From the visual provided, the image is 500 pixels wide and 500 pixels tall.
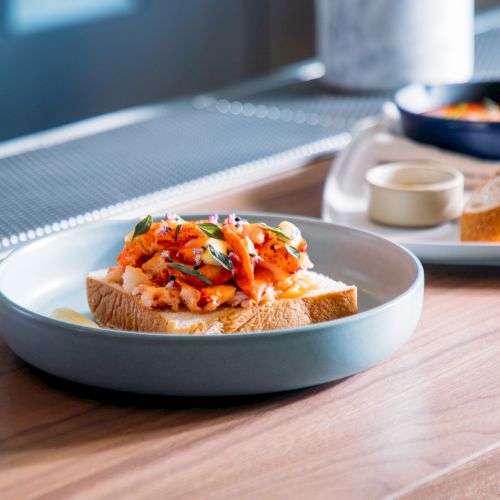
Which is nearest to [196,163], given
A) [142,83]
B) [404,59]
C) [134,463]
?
[404,59]

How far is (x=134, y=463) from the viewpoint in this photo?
0.87 m

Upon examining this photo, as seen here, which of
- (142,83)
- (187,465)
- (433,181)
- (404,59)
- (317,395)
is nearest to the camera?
(187,465)

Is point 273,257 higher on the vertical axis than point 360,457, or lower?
higher

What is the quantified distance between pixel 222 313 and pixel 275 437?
149 millimetres

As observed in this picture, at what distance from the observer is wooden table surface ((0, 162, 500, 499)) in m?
0.84

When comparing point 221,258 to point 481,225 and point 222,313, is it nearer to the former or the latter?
point 222,313

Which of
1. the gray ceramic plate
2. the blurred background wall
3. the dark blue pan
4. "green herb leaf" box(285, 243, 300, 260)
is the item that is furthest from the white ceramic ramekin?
the blurred background wall

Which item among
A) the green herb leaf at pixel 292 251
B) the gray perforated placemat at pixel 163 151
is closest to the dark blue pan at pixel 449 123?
the gray perforated placemat at pixel 163 151

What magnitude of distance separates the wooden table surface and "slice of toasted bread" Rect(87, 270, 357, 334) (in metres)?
0.07

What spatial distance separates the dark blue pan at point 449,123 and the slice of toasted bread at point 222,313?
2.09ft

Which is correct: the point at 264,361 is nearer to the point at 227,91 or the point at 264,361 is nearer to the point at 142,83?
the point at 227,91

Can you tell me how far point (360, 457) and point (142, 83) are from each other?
8.82 ft

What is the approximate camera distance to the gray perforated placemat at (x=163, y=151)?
1582 mm

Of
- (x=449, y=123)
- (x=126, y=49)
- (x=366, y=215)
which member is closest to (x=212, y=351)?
(x=366, y=215)
